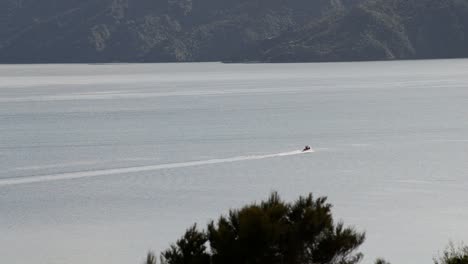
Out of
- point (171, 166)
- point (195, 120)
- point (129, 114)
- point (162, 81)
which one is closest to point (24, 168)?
point (171, 166)

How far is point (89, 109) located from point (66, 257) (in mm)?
78093

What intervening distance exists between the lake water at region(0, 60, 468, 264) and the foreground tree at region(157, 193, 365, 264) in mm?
12811

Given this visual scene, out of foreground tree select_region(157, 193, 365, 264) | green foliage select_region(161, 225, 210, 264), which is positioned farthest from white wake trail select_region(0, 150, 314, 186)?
foreground tree select_region(157, 193, 365, 264)

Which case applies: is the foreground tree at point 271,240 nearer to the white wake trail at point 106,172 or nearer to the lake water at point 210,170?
the lake water at point 210,170

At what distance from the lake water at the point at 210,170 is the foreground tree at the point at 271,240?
12811mm

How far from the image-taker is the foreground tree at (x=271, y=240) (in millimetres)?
23734

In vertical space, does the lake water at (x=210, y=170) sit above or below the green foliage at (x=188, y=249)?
above

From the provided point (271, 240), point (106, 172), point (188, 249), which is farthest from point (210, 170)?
point (271, 240)

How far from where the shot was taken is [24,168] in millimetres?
62062

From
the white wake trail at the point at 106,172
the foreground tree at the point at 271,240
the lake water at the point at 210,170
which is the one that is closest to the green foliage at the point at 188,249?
the foreground tree at the point at 271,240

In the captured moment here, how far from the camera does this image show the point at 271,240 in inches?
937

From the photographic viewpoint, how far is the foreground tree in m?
23.7

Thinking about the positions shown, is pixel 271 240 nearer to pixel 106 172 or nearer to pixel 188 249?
pixel 188 249

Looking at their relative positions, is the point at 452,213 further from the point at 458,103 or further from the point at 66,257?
the point at 458,103
